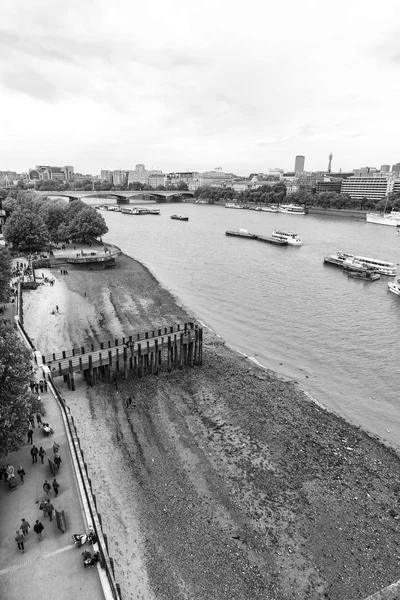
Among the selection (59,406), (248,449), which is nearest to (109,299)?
(59,406)

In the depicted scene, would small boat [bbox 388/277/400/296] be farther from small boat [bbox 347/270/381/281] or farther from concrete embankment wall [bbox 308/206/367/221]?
concrete embankment wall [bbox 308/206/367/221]

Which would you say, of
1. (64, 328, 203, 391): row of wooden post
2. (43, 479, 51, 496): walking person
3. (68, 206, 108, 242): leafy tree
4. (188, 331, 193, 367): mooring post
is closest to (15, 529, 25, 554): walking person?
(43, 479, 51, 496): walking person

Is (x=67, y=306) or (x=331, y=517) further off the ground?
(x=67, y=306)

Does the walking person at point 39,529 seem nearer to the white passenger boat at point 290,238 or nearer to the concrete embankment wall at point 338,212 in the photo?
the white passenger boat at point 290,238

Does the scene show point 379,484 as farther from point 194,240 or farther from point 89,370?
point 194,240

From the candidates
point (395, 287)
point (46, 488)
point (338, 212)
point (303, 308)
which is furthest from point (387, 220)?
point (46, 488)

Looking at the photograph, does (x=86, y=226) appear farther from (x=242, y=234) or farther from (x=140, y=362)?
(x=242, y=234)
